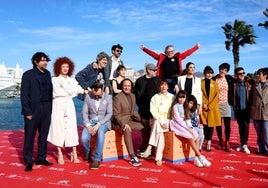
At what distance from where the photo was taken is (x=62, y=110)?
180 inches

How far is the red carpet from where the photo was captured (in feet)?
11.9

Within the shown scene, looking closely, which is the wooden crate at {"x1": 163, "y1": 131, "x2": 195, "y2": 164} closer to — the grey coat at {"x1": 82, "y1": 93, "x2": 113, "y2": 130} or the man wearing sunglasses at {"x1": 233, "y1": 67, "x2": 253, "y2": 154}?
the grey coat at {"x1": 82, "y1": 93, "x2": 113, "y2": 130}

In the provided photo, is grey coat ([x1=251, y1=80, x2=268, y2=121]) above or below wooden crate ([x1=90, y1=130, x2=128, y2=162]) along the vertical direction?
above

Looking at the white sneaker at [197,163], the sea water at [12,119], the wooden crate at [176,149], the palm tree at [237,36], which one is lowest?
the sea water at [12,119]

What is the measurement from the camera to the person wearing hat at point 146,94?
16.7ft

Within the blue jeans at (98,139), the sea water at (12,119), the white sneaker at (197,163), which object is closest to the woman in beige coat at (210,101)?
the white sneaker at (197,163)

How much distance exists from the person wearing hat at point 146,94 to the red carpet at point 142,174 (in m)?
0.61

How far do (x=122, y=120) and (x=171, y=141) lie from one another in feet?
2.80

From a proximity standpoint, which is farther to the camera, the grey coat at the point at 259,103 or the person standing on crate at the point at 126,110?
the grey coat at the point at 259,103

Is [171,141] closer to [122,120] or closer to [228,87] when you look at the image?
[122,120]

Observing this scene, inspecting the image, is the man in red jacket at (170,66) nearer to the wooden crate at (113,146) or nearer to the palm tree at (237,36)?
the wooden crate at (113,146)

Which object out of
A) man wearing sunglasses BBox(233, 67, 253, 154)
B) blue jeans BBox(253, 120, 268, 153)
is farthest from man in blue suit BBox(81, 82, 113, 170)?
blue jeans BBox(253, 120, 268, 153)

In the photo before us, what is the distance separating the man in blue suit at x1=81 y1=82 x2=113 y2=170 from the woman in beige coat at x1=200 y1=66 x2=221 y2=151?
6.21 feet

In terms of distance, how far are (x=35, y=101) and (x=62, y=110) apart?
1.61 feet
